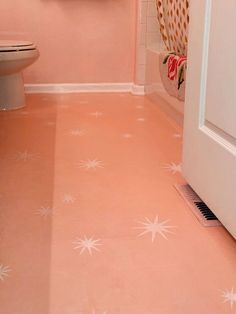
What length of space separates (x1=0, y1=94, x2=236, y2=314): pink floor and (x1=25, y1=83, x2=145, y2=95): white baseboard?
104 cm

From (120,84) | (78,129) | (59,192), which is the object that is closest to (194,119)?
(59,192)

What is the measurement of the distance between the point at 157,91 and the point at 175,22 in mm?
474

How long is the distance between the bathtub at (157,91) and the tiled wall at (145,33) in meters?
0.05

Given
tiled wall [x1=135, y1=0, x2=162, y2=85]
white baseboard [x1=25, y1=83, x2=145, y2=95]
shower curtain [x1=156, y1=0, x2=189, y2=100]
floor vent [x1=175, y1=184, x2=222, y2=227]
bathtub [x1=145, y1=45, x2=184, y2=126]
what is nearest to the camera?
floor vent [x1=175, y1=184, x2=222, y2=227]

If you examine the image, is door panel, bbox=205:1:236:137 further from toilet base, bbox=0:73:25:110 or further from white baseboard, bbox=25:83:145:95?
white baseboard, bbox=25:83:145:95

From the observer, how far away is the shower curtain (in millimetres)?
2000

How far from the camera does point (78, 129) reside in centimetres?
205

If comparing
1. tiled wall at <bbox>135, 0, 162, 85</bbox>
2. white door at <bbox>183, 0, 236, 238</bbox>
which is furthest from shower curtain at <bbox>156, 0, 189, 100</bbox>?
white door at <bbox>183, 0, 236, 238</bbox>

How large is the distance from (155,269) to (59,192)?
0.51 meters

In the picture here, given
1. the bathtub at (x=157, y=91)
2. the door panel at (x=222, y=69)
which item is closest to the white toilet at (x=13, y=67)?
the bathtub at (x=157, y=91)

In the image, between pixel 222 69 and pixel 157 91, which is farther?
pixel 157 91

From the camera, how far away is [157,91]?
2.55 meters

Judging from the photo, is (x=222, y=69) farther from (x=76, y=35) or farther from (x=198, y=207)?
(x=76, y=35)

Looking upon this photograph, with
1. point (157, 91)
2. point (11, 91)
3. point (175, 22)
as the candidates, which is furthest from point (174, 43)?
point (11, 91)
